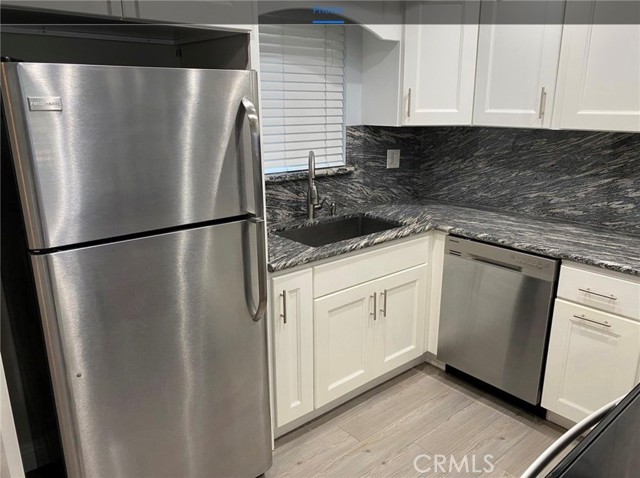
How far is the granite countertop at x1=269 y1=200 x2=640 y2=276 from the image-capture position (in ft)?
6.57

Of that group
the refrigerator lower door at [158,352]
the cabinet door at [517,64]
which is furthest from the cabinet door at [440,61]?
the refrigerator lower door at [158,352]

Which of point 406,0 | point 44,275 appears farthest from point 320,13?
point 44,275

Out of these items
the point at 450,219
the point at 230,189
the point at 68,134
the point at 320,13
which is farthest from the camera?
the point at 450,219

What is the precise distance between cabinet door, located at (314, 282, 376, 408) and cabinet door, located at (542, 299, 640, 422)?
85 cm

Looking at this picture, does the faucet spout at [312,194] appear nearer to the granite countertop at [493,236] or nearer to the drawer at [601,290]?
the granite countertop at [493,236]

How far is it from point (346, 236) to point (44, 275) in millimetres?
1735

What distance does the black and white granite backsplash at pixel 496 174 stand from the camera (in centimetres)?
239

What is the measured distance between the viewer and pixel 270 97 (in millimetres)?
2479

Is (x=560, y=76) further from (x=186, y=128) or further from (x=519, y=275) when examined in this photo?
(x=186, y=128)

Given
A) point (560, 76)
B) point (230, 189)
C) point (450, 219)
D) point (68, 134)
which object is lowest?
point (450, 219)

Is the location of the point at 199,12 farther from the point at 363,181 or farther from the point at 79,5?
the point at 363,181

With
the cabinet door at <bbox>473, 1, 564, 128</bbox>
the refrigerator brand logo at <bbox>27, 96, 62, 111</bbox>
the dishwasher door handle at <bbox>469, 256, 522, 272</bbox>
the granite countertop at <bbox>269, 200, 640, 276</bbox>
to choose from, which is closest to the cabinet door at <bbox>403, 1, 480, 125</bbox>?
the cabinet door at <bbox>473, 1, 564, 128</bbox>

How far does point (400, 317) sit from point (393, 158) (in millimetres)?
1056

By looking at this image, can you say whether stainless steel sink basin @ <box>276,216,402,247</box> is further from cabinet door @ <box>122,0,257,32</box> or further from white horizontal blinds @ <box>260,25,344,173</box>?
cabinet door @ <box>122,0,257,32</box>
